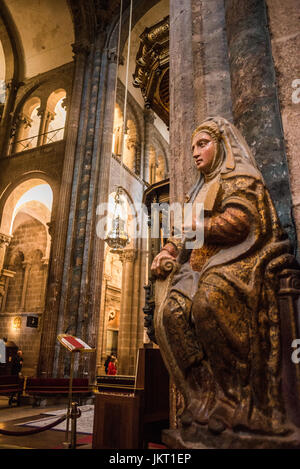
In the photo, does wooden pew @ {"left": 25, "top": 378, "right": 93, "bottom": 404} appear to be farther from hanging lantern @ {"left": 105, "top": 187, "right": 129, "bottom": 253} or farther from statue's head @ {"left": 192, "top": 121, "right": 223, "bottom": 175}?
statue's head @ {"left": 192, "top": 121, "right": 223, "bottom": 175}

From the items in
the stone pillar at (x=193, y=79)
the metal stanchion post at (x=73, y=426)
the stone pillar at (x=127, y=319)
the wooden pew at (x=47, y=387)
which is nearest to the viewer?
the metal stanchion post at (x=73, y=426)

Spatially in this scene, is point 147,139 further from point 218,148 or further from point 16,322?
point 218,148

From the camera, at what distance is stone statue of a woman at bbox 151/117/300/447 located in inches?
54.8

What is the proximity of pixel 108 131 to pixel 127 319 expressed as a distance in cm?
716

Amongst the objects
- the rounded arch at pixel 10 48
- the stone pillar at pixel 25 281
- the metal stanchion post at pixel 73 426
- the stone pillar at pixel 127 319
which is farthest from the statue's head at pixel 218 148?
the rounded arch at pixel 10 48

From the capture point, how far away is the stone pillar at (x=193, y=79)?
Result: 283cm

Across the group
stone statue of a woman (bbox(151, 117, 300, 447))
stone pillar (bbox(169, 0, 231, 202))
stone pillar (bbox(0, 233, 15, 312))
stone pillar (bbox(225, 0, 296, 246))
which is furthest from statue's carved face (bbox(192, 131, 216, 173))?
stone pillar (bbox(0, 233, 15, 312))

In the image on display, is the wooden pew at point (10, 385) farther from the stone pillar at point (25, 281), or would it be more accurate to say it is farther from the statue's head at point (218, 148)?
the stone pillar at point (25, 281)

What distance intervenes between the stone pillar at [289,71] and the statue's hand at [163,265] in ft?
2.57

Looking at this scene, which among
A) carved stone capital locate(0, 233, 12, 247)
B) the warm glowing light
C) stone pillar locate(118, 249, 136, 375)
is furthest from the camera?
the warm glowing light

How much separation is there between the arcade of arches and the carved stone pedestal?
1.13m

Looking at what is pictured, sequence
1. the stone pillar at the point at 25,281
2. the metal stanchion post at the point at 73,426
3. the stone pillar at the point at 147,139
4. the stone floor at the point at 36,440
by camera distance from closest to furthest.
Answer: the metal stanchion post at the point at 73,426, the stone floor at the point at 36,440, the stone pillar at the point at 25,281, the stone pillar at the point at 147,139
